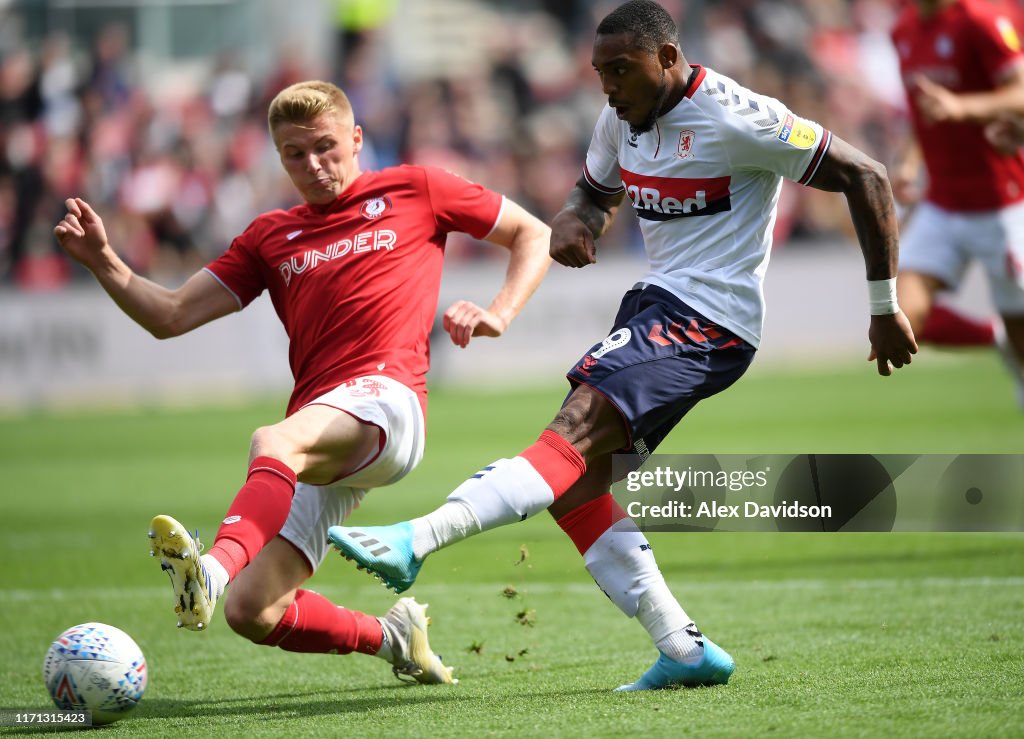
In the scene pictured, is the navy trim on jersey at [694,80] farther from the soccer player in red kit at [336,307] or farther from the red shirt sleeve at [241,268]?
the red shirt sleeve at [241,268]

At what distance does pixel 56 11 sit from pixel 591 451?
22984mm

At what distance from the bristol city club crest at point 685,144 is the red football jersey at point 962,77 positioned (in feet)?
11.9

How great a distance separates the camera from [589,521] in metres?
4.80

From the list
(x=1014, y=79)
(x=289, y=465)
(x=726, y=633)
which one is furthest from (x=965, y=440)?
(x=289, y=465)

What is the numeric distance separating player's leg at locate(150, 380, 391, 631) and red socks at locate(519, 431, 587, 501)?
692 mm

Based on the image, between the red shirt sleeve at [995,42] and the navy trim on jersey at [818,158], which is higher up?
the red shirt sleeve at [995,42]

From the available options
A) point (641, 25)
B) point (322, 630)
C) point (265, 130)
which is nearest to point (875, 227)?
point (641, 25)

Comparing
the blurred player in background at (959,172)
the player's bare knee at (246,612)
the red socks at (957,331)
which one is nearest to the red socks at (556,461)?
the player's bare knee at (246,612)

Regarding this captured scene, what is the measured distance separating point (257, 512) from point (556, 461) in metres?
0.97

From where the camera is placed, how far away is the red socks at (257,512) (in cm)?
435

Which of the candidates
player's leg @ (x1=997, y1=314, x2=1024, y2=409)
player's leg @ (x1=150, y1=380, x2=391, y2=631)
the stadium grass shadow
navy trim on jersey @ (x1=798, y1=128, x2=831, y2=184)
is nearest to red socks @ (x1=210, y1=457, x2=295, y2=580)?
player's leg @ (x1=150, y1=380, x2=391, y2=631)

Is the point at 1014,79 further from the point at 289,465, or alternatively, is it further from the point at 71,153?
the point at 71,153

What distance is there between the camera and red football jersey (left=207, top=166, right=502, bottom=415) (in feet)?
16.5

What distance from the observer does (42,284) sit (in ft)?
61.9
